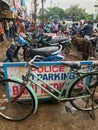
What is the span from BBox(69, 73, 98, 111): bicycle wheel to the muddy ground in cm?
14

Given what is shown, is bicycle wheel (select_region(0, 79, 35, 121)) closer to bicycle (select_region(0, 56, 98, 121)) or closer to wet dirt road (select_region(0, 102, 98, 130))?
bicycle (select_region(0, 56, 98, 121))

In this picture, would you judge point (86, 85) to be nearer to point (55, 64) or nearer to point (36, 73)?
point (55, 64)

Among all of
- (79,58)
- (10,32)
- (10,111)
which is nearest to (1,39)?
(10,32)

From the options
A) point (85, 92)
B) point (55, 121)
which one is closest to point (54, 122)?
point (55, 121)

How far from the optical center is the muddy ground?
280 centimetres

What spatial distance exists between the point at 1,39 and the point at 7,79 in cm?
1083

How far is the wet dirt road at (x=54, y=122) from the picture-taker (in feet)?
9.18

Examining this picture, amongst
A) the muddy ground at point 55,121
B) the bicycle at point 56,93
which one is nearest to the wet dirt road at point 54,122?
the muddy ground at point 55,121

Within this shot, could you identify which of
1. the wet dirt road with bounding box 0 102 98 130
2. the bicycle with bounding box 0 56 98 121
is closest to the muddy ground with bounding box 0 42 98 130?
the wet dirt road with bounding box 0 102 98 130

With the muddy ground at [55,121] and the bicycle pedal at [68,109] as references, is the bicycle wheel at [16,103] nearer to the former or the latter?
the muddy ground at [55,121]

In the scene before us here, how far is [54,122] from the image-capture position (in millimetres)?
2918

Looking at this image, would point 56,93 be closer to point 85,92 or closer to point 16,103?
point 85,92

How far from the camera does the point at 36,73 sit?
2963 mm

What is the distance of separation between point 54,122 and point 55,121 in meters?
0.03
